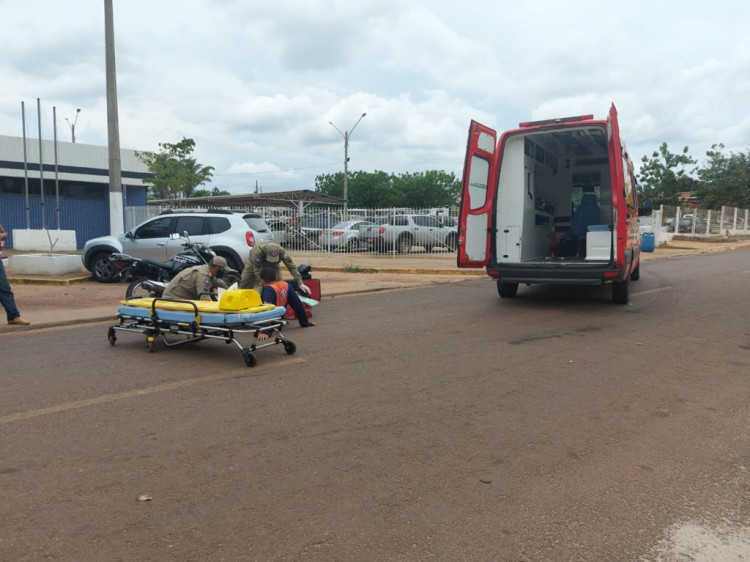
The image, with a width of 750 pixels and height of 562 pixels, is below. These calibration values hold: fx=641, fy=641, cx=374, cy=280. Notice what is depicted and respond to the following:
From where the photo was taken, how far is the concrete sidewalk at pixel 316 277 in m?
9.75

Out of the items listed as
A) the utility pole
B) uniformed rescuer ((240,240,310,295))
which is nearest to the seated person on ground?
uniformed rescuer ((240,240,310,295))

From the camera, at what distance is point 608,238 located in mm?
10016

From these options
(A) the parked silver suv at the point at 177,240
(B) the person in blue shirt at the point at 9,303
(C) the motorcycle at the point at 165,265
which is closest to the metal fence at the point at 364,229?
(A) the parked silver suv at the point at 177,240

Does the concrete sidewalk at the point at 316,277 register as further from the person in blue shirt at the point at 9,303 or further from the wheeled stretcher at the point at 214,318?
the wheeled stretcher at the point at 214,318

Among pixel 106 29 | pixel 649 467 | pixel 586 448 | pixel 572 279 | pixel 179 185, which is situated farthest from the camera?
pixel 179 185

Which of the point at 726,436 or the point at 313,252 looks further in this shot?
the point at 313,252

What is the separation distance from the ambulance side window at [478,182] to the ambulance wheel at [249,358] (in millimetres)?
5047

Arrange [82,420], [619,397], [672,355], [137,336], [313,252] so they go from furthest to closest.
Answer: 1. [313,252]
2. [137,336]
3. [672,355]
4. [619,397]
5. [82,420]

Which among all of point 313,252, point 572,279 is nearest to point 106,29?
point 313,252

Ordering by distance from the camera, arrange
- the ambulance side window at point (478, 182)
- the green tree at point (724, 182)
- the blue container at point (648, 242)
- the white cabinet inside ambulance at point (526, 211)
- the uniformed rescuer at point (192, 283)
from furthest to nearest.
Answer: the green tree at point (724, 182) → the blue container at point (648, 242) → the ambulance side window at point (478, 182) → the white cabinet inside ambulance at point (526, 211) → the uniformed rescuer at point (192, 283)

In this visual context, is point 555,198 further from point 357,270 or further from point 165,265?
point 165,265

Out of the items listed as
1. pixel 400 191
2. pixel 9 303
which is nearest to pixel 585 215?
pixel 9 303

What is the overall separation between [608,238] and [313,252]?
14.5 m

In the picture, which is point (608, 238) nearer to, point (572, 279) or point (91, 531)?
point (572, 279)
